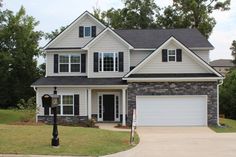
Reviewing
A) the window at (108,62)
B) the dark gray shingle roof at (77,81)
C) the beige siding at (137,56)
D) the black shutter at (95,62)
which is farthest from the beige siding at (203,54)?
the black shutter at (95,62)

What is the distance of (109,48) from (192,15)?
81.8ft

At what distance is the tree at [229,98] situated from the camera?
4269 centimetres

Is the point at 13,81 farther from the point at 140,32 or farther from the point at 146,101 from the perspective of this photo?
the point at 146,101

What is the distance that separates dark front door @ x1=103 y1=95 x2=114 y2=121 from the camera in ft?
115

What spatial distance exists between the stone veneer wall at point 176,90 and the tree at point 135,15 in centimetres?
2758

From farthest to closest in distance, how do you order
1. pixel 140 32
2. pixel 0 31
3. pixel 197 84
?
1. pixel 0 31
2. pixel 140 32
3. pixel 197 84

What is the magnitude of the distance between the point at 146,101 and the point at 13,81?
26.9m

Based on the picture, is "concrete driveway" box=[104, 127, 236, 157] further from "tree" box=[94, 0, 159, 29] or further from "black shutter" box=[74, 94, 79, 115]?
"tree" box=[94, 0, 159, 29]

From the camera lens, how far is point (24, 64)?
2156 inches

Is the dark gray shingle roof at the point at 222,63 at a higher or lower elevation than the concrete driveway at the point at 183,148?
higher

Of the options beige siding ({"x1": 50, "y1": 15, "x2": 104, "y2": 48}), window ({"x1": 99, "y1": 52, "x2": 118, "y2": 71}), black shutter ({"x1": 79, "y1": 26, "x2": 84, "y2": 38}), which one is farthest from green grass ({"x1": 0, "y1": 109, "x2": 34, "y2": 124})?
black shutter ({"x1": 79, "y1": 26, "x2": 84, "y2": 38})

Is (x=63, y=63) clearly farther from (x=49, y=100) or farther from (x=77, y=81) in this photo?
(x=49, y=100)

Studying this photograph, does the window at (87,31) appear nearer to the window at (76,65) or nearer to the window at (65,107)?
the window at (76,65)

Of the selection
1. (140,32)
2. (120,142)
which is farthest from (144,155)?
(140,32)
